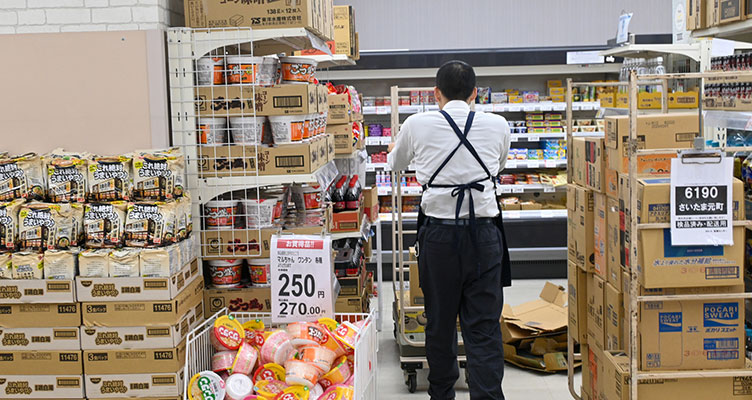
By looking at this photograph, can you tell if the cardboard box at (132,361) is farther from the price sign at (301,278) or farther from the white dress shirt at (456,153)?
the white dress shirt at (456,153)

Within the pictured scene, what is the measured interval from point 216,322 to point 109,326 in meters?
0.44

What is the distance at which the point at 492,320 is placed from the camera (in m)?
3.63

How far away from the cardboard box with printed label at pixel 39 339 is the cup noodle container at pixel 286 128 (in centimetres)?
121

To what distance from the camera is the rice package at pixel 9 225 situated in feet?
10.5

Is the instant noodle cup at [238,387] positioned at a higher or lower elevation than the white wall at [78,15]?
lower

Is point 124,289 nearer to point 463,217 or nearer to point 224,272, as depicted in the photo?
point 224,272

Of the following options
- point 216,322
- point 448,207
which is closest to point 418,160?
point 448,207

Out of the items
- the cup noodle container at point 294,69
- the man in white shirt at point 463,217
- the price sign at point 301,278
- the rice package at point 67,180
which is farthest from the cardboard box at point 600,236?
the rice package at point 67,180

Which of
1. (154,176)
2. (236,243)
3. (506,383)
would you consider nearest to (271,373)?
(236,243)

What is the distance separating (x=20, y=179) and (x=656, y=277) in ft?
8.58

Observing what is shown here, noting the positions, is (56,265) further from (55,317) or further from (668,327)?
(668,327)

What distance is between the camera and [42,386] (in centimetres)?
321

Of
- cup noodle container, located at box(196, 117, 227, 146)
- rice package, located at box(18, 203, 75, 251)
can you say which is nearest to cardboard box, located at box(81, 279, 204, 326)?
rice package, located at box(18, 203, 75, 251)

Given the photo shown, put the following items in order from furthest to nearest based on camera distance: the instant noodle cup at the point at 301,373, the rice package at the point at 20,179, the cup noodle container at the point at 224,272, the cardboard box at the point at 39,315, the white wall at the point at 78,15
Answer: the cup noodle container at the point at 224,272 → the white wall at the point at 78,15 → the rice package at the point at 20,179 → the cardboard box at the point at 39,315 → the instant noodle cup at the point at 301,373
